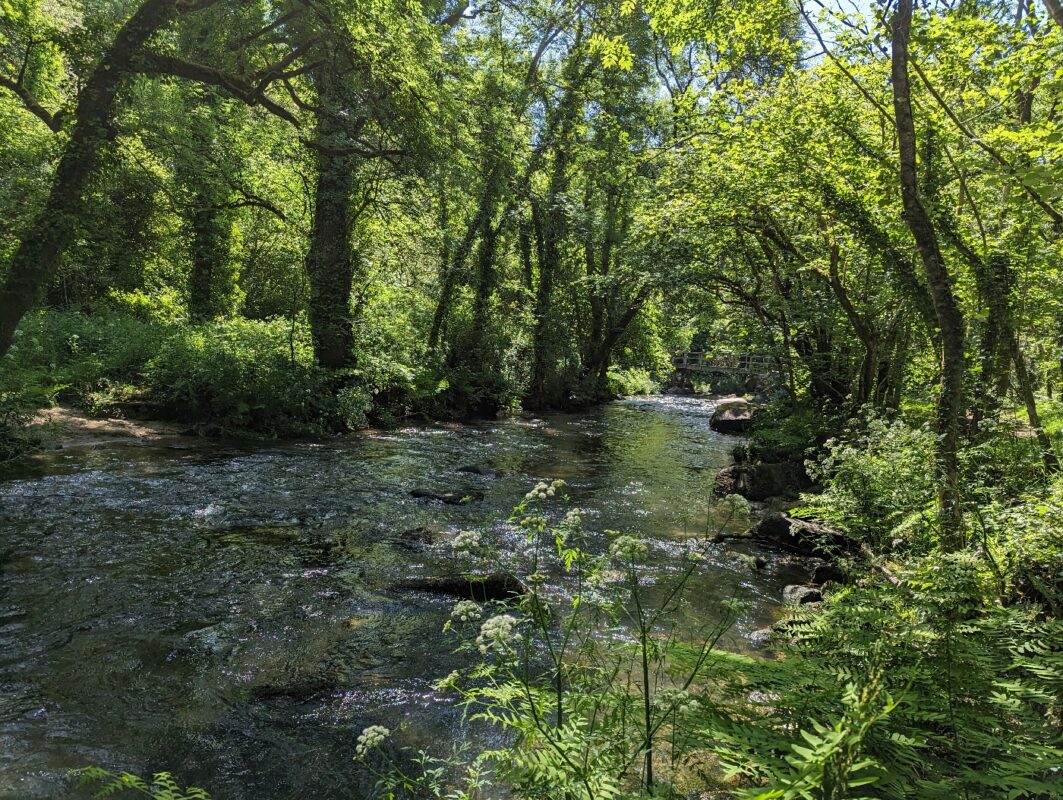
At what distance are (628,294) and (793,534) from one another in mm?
17927

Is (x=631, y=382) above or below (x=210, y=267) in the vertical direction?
below

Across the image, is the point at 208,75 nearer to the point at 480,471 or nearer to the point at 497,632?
the point at 480,471

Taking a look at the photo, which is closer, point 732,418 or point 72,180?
point 72,180

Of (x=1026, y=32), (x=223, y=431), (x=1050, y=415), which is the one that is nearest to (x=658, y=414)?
(x=1050, y=415)

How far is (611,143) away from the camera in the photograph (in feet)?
69.1

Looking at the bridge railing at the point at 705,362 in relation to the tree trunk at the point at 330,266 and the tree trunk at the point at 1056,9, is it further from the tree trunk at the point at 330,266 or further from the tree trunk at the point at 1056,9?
the tree trunk at the point at 1056,9

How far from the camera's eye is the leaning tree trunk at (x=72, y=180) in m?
9.10

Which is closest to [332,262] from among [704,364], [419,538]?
[419,538]

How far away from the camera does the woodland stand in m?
2.75

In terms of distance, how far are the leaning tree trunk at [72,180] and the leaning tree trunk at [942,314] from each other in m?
10.7

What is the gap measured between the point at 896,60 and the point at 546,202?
17.2 m

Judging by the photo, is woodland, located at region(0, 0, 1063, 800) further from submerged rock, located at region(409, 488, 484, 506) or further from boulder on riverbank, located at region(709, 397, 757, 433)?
boulder on riverbank, located at region(709, 397, 757, 433)

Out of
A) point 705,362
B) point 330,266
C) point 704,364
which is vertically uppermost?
point 330,266

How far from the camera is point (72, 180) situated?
9305 mm
